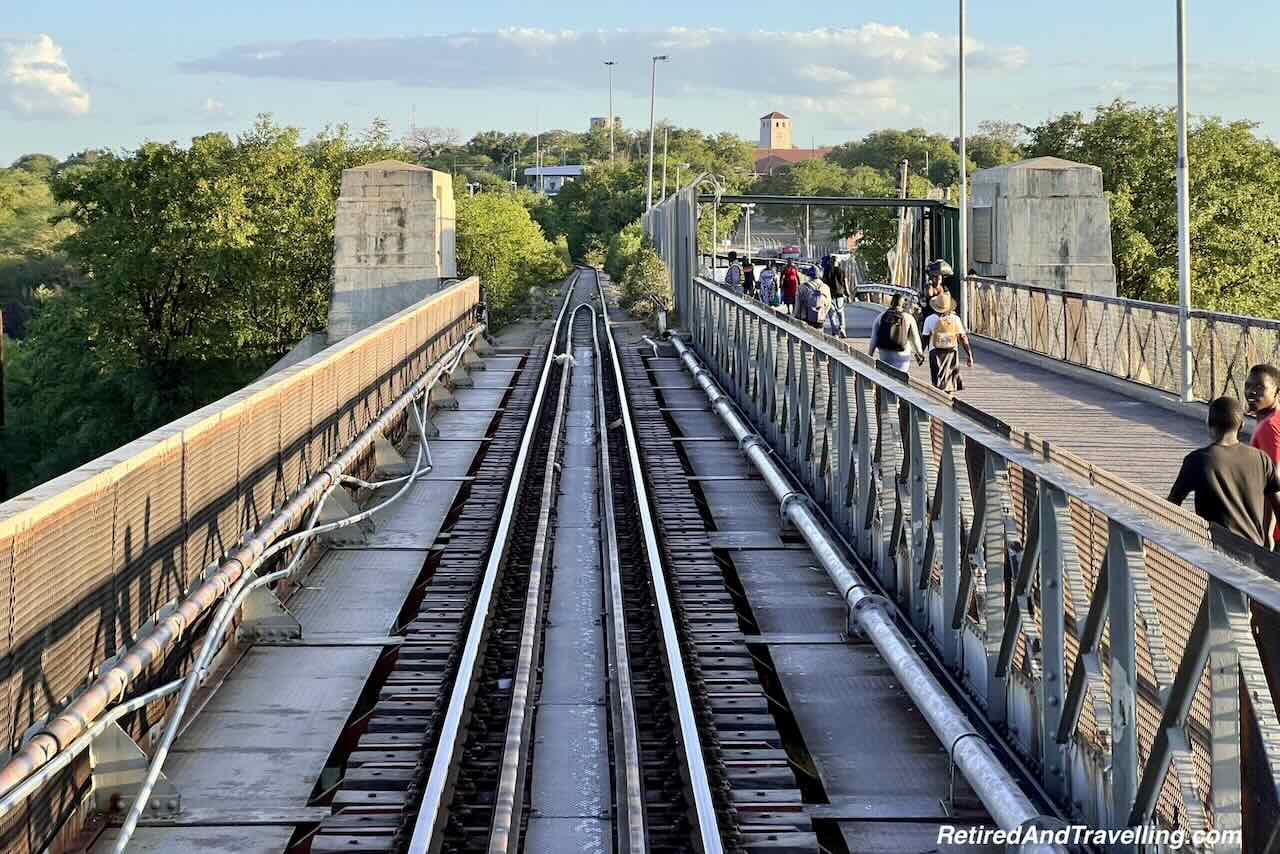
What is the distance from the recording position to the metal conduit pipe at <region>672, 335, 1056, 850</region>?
6.44m

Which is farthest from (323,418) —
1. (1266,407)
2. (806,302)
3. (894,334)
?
(806,302)

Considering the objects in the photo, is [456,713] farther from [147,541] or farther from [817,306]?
[817,306]

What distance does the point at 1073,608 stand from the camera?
6289mm

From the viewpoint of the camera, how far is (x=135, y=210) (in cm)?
5362

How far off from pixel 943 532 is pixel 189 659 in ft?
14.2

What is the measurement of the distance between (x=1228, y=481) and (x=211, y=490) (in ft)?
19.8

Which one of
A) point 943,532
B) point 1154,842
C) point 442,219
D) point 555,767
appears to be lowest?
point 555,767

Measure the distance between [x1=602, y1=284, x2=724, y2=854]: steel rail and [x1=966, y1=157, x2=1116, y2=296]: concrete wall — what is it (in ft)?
57.9

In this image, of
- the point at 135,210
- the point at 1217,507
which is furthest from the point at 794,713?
the point at 135,210

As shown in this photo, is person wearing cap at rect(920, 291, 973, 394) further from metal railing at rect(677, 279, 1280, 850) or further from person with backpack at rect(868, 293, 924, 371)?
metal railing at rect(677, 279, 1280, 850)

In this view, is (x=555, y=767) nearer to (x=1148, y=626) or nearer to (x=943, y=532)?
(x=943, y=532)

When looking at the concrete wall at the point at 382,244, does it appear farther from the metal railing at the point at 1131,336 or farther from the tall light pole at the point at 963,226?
the metal railing at the point at 1131,336

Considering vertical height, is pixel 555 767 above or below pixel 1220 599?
below

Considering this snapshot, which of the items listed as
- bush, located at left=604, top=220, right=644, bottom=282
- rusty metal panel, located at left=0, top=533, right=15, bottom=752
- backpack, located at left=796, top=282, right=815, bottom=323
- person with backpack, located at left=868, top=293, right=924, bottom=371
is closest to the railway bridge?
rusty metal panel, located at left=0, top=533, right=15, bottom=752
